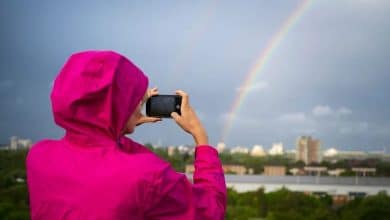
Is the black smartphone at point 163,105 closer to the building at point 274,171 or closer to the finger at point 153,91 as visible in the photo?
the finger at point 153,91

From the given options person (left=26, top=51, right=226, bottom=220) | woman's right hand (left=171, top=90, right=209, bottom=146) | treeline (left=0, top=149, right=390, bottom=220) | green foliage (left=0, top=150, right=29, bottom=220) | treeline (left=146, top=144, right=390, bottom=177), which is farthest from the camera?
treeline (left=146, top=144, right=390, bottom=177)

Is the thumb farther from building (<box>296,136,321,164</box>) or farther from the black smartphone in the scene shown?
building (<box>296,136,321,164</box>)

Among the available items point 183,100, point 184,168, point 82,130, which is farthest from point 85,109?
point 184,168

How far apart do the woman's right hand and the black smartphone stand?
1 centimetres

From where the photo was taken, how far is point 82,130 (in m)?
0.68

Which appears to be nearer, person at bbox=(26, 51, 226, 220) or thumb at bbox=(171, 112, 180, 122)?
person at bbox=(26, 51, 226, 220)

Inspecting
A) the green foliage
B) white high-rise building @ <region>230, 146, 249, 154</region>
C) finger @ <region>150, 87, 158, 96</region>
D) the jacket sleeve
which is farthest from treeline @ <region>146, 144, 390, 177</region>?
the jacket sleeve

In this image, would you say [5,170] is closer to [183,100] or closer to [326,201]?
[326,201]

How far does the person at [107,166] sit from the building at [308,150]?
5.35m

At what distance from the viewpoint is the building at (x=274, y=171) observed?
5868mm

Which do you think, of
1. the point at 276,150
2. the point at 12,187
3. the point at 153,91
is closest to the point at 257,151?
the point at 276,150

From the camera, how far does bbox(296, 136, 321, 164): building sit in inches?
234

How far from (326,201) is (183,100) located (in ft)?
17.1

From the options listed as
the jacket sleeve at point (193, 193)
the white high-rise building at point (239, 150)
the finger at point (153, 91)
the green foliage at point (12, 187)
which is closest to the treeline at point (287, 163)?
the white high-rise building at point (239, 150)
